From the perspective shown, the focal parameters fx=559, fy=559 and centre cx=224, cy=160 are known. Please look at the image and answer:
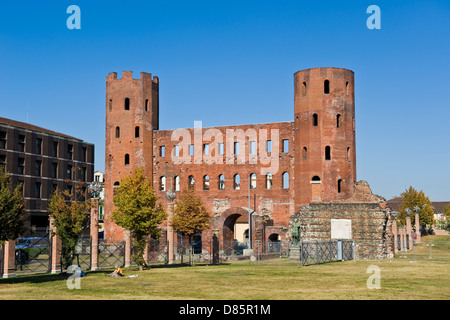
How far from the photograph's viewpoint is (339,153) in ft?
160

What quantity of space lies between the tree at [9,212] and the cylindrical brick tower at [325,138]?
30.1 metres

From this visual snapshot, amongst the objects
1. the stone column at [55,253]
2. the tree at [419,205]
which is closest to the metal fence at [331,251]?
the stone column at [55,253]

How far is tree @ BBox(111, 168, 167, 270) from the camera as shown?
30.3m

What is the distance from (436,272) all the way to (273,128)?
93.2 ft

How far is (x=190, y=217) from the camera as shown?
49.9m

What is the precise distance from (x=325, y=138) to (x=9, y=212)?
31648 mm

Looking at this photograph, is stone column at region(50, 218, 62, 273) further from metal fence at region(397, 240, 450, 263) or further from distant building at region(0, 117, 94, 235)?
distant building at region(0, 117, 94, 235)

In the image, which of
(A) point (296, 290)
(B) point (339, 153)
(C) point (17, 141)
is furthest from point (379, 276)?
(C) point (17, 141)

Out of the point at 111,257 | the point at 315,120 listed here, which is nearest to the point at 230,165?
the point at 315,120

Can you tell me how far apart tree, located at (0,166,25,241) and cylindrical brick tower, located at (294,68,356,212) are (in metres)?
30.1

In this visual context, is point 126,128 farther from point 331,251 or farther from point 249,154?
point 331,251

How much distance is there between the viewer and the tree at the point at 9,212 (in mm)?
22734

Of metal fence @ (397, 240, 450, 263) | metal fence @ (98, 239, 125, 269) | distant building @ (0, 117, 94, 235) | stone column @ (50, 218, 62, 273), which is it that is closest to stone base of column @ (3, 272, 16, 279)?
stone column @ (50, 218, 62, 273)
